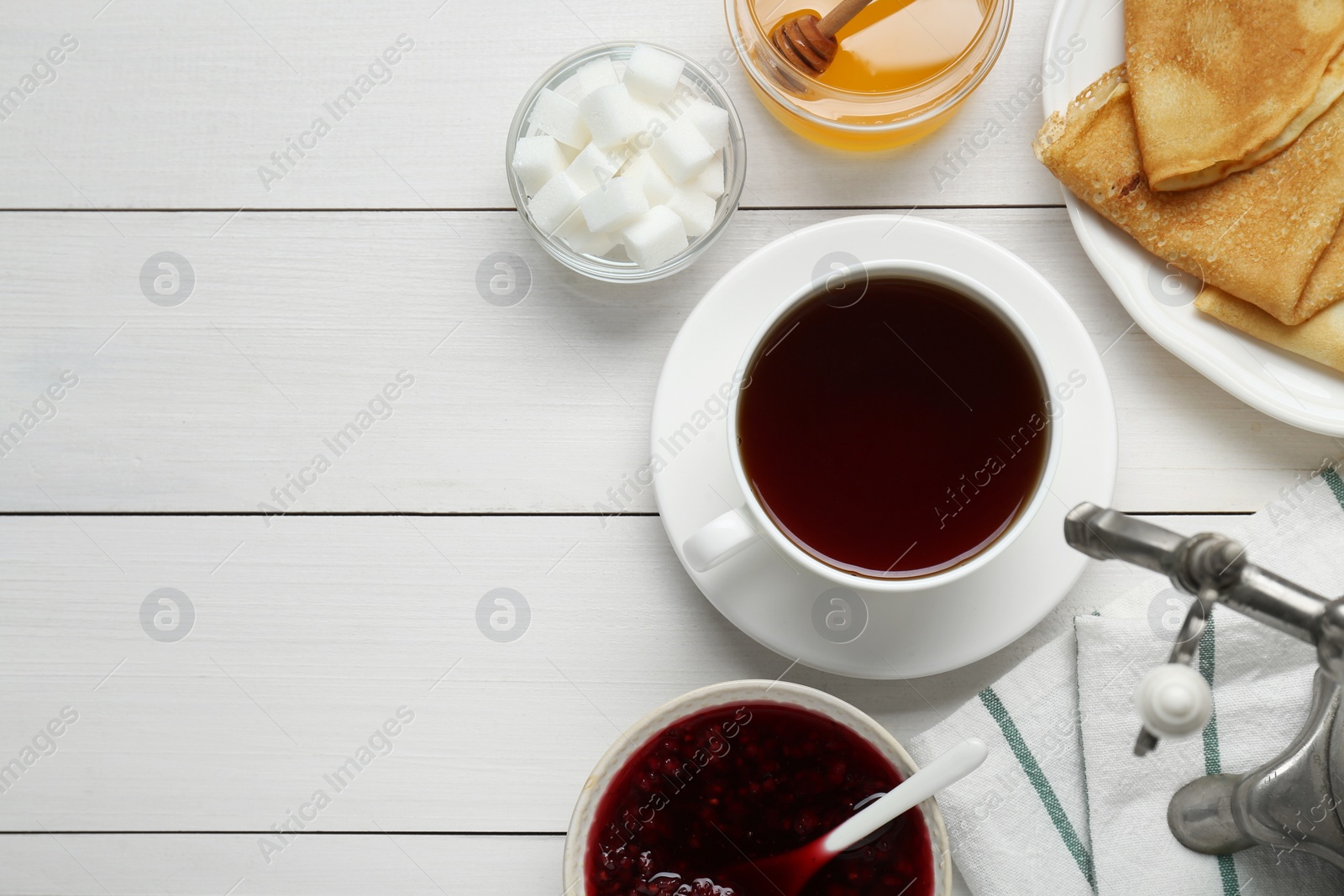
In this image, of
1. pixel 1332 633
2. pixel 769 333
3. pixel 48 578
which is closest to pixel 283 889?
pixel 48 578

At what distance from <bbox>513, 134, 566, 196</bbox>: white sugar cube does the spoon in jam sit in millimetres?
648

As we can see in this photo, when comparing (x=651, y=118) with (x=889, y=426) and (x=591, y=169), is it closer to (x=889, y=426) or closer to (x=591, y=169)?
(x=591, y=169)

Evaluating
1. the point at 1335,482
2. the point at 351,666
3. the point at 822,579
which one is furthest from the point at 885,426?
the point at 351,666

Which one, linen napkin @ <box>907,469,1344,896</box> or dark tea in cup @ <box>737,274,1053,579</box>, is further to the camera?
linen napkin @ <box>907,469,1344,896</box>

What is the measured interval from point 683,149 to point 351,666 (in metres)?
0.63

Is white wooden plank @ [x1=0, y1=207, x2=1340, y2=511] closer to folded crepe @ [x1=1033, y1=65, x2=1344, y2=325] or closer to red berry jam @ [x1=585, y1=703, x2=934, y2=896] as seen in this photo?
folded crepe @ [x1=1033, y1=65, x2=1344, y2=325]

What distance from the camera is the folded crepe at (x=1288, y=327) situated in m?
0.95

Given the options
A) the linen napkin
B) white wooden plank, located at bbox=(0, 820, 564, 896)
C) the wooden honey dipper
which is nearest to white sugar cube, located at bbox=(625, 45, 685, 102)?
the wooden honey dipper

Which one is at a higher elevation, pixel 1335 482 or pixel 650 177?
pixel 650 177

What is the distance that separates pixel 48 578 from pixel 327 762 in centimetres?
36

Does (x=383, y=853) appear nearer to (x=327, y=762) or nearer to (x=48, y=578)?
(x=327, y=762)

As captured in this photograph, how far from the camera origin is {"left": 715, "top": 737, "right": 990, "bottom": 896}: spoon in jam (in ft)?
2.75

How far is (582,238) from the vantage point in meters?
1.02

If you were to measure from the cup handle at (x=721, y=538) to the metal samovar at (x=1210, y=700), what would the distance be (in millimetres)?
252
